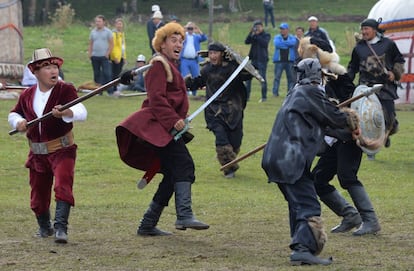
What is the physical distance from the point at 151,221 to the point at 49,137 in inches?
43.3

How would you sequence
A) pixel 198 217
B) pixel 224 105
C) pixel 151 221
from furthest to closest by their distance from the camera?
1. pixel 224 105
2. pixel 198 217
3. pixel 151 221

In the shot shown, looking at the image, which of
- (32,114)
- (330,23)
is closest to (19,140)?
(32,114)

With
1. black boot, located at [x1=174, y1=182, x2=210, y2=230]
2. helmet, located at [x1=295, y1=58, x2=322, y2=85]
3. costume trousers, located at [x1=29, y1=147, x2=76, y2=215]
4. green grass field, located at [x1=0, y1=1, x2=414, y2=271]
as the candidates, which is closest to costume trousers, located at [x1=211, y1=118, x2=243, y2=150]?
green grass field, located at [x1=0, y1=1, x2=414, y2=271]

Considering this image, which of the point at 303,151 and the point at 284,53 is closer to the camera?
the point at 303,151

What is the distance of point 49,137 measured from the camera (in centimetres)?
911

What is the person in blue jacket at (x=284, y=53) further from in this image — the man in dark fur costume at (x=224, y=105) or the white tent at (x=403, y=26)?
the man in dark fur costume at (x=224, y=105)

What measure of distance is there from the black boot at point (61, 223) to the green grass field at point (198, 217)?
7 centimetres

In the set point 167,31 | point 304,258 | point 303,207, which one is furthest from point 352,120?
point 167,31

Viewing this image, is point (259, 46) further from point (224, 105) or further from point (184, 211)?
point (184, 211)

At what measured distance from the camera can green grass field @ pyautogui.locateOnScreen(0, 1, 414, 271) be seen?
817 centimetres

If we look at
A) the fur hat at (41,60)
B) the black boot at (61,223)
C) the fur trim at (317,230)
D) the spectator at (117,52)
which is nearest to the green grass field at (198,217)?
the black boot at (61,223)

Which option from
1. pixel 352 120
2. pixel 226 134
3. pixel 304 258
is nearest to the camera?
pixel 304 258

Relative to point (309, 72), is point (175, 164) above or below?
below

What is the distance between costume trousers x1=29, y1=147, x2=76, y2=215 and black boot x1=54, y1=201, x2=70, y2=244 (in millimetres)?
55
